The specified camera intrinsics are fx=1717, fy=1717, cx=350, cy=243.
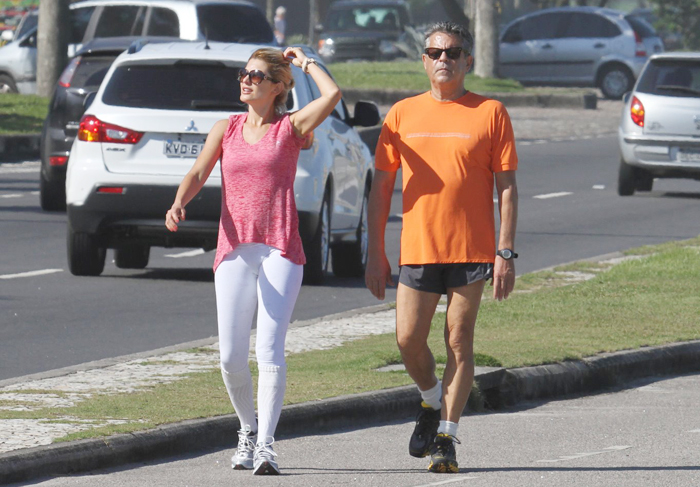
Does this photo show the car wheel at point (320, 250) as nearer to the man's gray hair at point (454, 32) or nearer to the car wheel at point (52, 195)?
the car wheel at point (52, 195)

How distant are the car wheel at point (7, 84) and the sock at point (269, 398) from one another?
1039 inches

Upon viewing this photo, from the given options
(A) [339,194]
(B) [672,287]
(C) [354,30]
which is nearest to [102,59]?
(A) [339,194]

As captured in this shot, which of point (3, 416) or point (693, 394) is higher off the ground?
point (3, 416)

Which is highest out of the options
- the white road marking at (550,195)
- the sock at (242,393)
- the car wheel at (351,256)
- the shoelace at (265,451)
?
the sock at (242,393)

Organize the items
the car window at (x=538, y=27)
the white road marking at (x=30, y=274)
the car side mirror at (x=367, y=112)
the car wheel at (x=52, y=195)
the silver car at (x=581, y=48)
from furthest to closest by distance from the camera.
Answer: the car window at (x=538, y=27), the silver car at (x=581, y=48), the car wheel at (x=52, y=195), the white road marking at (x=30, y=274), the car side mirror at (x=367, y=112)

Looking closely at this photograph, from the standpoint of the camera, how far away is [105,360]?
29.5 ft

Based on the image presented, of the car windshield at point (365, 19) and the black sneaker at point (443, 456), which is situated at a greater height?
the black sneaker at point (443, 456)

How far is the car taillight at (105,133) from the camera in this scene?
12.5 m

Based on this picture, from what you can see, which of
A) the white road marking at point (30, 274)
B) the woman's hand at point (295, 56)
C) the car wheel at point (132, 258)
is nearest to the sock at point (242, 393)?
the woman's hand at point (295, 56)

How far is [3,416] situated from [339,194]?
6342 millimetres

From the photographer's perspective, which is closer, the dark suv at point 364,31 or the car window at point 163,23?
the car window at point 163,23

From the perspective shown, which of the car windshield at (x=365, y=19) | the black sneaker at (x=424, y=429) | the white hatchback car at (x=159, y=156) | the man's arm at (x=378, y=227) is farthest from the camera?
the car windshield at (x=365, y=19)

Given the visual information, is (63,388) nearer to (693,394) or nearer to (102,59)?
(693,394)

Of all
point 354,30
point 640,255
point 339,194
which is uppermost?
point 339,194
